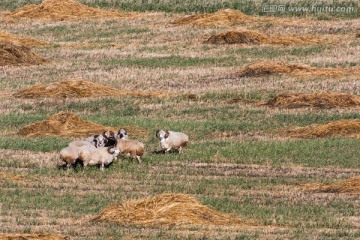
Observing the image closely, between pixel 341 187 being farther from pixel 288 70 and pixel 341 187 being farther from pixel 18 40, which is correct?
pixel 18 40

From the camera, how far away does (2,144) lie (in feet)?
115

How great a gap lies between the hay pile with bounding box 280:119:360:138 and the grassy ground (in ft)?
2.87

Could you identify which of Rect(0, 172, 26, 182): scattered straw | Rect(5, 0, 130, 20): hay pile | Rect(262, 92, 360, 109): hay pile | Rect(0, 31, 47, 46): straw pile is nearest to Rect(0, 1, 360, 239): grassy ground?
Rect(0, 172, 26, 182): scattered straw

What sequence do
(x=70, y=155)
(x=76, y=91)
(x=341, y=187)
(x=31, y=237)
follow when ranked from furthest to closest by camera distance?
(x=76, y=91) < (x=70, y=155) < (x=341, y=187) < (x=31, y=237)

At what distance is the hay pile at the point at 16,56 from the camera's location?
56250mm

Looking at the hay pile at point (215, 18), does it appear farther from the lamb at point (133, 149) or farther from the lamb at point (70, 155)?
the lamb at point (70, 155)

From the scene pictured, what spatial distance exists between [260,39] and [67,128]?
24.1m

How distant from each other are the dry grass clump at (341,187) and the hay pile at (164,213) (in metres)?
4.57

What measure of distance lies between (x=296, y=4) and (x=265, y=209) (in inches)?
1887

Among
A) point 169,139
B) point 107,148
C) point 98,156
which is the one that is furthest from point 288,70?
point 98,156

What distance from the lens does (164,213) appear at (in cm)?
2338

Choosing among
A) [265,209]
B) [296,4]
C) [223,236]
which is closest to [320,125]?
[265,209]

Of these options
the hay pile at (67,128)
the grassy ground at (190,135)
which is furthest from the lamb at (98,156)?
the hay pile at (67,128)

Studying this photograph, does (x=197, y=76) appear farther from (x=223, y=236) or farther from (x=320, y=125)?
(x=223, y=236)
